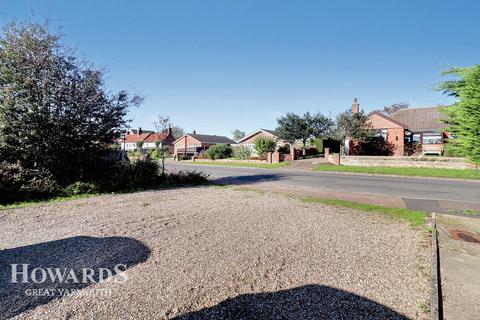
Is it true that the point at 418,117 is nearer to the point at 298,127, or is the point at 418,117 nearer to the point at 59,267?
the point at 298,127

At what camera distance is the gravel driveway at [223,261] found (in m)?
2.85

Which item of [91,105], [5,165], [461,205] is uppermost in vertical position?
[91,105]

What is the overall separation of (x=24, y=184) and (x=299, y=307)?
35.9ft

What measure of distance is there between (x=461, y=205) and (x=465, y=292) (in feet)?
23.9

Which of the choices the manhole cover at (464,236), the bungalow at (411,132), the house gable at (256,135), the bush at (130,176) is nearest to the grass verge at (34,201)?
the bush at (130,176)

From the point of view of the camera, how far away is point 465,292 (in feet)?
10.5

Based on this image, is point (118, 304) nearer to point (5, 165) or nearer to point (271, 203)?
point (271, 203)

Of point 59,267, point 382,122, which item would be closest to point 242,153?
point 382,122

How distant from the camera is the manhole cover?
202 inches

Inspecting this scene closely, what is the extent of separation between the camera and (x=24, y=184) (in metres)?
9.26

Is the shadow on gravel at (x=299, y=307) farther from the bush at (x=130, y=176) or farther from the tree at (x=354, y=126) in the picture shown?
the tree at (x=354, y=126)

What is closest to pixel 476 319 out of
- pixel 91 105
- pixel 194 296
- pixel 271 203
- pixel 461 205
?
pixel 194 296

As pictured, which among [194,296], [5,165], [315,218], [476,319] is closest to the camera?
[476,319]

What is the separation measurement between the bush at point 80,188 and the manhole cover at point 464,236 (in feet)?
38.5
